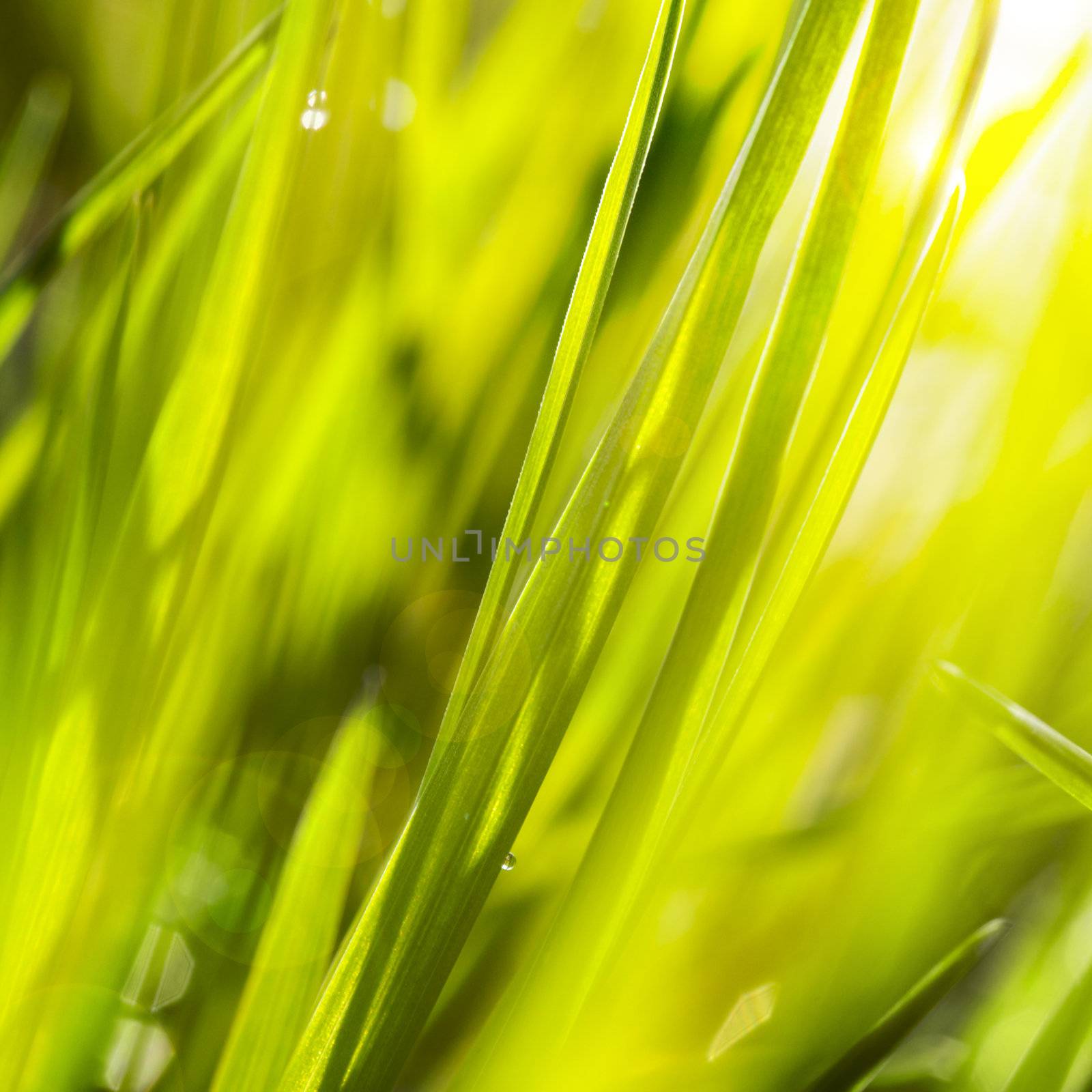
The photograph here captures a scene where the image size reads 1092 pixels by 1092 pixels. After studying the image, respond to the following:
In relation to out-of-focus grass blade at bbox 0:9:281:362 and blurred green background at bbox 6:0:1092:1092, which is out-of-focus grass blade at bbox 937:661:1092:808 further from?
out-of-focus grass blade at bbox 0:9:281:362

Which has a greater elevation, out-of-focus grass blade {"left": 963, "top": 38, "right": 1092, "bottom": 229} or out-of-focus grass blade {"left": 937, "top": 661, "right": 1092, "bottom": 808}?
out-of-focus grass blade {"left": 963, "top": 38, "right": 1092, "bottom": 229}

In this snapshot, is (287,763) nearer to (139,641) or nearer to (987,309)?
(139,641)

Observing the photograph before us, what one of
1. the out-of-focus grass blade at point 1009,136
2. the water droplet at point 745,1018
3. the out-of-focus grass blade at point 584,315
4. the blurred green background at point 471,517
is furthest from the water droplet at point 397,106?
the water droplet at point 745,1018

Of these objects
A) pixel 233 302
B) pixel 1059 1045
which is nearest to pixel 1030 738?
pixel 1059 1045

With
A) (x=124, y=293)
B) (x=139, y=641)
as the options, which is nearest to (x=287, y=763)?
(x=139, y=641)

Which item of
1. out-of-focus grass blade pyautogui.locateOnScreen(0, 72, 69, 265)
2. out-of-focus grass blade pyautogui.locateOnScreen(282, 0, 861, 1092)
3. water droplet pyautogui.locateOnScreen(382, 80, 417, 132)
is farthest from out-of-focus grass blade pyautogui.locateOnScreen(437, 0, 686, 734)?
out-of-focus grass blade pyautogui.locateOnScreen(0, 72, 69, 265)

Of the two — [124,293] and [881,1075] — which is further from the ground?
[124,293]

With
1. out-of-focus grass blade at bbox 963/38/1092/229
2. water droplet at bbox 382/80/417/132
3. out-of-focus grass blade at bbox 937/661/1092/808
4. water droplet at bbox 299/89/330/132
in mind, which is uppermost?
out-of-focus grass blade at bbox 963/38/1092/229
